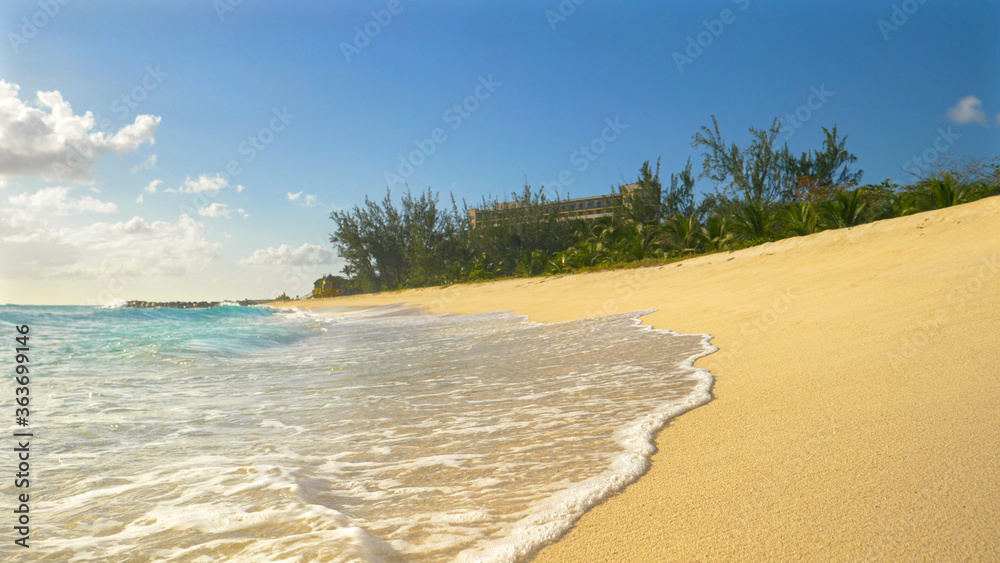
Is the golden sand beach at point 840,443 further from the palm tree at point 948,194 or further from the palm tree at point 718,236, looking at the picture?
the palm tree at point 718,236

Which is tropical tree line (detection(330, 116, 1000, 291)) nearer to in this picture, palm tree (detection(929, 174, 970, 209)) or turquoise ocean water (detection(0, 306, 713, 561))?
palm tree (detection(929, 174, 970, 209))

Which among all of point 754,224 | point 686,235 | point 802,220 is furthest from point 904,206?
point 686,235

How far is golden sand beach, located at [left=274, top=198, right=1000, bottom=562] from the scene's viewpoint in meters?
1.43

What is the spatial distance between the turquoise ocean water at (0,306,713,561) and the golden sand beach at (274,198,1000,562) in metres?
0.23

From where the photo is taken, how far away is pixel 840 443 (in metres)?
2.02

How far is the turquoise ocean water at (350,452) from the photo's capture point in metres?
1.74

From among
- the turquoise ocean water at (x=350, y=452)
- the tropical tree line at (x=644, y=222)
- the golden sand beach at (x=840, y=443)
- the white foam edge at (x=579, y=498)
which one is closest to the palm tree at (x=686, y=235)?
the tropical tree line at (x=644, y=222)

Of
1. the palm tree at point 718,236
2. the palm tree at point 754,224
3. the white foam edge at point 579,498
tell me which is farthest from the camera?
the palm tree at point 718,236

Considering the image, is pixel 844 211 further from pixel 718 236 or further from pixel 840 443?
pixel 840 443

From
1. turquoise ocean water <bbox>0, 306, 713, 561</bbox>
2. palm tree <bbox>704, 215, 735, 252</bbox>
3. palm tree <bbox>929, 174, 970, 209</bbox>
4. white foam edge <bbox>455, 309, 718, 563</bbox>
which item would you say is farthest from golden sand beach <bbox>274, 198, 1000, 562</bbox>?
palm tree <bbox>704, 215, 735, 252</bbox>

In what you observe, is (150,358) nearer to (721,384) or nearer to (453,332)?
(453,332)

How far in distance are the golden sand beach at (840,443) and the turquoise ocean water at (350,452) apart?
0.75 ft

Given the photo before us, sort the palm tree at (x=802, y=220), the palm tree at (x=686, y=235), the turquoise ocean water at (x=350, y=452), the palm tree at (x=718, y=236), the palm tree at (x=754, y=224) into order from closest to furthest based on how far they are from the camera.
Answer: the turquoise ocean water at (x=350, y=452)
the palm tree at (x=802, y=220)
the palm tree at (x=754, y=224)
the palm tree at (x=718, y=236)
the palm tree at (x=686, y=235)

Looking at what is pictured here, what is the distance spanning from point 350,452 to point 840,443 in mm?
2187
